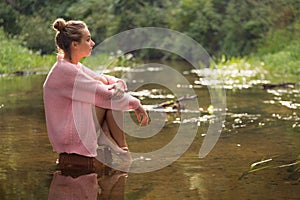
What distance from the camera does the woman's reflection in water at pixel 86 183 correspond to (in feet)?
10.6

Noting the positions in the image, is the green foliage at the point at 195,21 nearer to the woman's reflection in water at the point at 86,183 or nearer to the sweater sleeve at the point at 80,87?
the sweater sleeve at the point at 80,87

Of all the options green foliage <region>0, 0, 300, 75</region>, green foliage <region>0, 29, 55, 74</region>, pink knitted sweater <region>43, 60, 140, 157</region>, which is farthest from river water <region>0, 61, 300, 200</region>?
green foliage <region>0, 0, 300, 75</region>

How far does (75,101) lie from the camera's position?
3982 mm

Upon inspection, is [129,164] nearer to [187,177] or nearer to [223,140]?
[187,177]

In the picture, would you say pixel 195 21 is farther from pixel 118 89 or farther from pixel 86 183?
pixel 86 183

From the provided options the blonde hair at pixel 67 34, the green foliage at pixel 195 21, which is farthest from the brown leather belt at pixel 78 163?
the green foliage at pixel 195 21

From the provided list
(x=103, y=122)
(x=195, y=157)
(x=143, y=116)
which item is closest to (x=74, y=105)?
(x=103, y=122)

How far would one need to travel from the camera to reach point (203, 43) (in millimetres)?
22688

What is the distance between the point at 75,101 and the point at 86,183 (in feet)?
2.19

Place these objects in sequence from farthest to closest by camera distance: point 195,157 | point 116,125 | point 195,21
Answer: point 195,21, point 195,157, point 116,125

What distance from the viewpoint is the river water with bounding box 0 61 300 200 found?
3.37 m

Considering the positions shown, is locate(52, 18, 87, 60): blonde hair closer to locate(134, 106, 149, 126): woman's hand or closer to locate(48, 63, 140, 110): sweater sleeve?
locate(48, 63, 140, 110): sweater sleeve

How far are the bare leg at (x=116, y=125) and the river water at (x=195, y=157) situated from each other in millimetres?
349

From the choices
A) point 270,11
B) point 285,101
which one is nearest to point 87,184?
point 285,101
